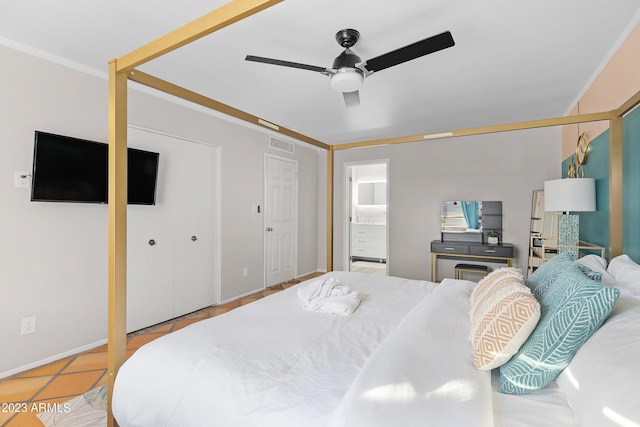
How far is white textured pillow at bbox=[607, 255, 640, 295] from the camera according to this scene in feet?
4.06

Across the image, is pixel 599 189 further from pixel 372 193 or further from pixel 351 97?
pixel 372 193

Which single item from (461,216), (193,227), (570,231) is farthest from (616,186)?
(193,227)

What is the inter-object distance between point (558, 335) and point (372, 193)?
6.35 metres

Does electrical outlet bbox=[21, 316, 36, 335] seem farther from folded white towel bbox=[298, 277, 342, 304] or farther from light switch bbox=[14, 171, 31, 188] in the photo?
folded white towel bbox=[298, 277, 342, 304]

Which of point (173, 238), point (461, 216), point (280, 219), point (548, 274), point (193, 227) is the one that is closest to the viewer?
point (548, 274)

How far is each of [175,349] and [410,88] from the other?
2885 mm

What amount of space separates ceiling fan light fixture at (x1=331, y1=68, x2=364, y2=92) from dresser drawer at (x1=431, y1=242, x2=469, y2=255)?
9.90ft

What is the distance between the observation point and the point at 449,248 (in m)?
4.32

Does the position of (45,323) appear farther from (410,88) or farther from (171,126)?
(410,88)

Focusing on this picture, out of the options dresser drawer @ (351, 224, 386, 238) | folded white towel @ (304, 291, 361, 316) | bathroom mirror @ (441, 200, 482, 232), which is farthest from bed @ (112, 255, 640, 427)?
dresser drawer @ (351, 224, 386, 238)

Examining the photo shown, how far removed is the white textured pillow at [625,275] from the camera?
1.24m

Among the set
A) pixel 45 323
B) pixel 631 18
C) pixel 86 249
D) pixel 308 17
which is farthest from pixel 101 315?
pixel 631 18

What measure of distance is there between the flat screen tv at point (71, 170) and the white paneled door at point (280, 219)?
6.48ft

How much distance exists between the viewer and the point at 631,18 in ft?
6.15
